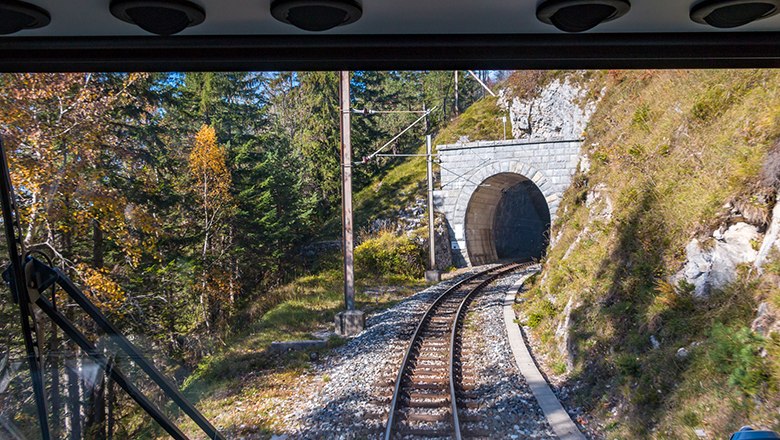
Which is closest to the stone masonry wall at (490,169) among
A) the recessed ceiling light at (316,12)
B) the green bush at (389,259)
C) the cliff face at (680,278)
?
the green bush at (389,259)

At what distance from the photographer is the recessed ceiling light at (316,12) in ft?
5.80

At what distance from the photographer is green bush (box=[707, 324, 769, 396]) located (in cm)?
460

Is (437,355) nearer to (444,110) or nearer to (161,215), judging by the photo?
(161,215)

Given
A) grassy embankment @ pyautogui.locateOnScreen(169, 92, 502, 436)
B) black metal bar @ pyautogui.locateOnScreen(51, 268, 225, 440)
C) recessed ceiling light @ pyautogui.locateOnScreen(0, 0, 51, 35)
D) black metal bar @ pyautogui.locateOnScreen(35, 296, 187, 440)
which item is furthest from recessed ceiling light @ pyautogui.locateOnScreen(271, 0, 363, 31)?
grassy embankment @ pyautogui.locateOnScreen(169, 92, 502, 436)

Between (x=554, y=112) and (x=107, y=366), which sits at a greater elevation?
(x=554, y=112)

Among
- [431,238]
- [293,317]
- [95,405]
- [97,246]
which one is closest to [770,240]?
[95,405]

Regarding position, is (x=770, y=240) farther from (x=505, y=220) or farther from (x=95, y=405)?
(x=505, y=220)

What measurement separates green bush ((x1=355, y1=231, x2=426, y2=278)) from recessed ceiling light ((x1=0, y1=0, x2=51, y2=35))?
857 inches

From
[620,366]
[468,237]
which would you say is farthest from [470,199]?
[620,366]

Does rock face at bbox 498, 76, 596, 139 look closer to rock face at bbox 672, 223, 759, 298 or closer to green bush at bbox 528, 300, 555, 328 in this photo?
green bush at bbox 528, 300, 555, 328

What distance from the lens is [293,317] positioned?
48.0 ft

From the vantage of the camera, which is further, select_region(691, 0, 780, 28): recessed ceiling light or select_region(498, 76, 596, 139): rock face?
select_region(498, 76, 596, 139): rock face

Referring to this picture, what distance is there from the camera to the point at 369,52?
7.49 ft

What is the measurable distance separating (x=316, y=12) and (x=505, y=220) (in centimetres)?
3762
